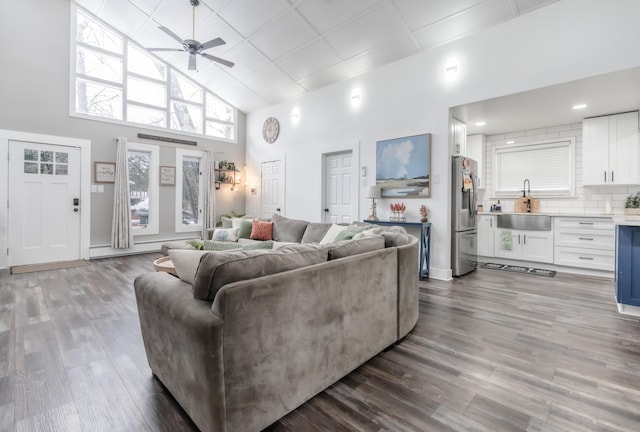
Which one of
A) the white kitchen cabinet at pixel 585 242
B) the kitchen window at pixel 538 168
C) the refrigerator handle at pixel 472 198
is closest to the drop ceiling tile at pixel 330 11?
the refrigerator handle at pixel 472 198

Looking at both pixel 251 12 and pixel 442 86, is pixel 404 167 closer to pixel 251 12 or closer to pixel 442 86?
pixel 442 86

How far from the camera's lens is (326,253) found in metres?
1.88

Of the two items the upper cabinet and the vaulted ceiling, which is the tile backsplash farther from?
the vaulted ceiling

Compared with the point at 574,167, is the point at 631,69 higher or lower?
higher

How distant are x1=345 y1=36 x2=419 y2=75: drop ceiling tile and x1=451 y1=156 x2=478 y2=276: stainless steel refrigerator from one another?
1742 millimetres

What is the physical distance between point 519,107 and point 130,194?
685 cm

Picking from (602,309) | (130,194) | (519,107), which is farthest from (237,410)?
(130,194)

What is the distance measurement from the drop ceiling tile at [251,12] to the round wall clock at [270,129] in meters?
2.16

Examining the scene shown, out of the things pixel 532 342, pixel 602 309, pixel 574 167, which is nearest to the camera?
pixel 532 342

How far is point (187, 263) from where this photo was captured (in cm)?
164

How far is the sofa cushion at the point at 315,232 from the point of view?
4.13 m

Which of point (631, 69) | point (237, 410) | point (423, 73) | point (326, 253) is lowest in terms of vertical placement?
point (237, 410)

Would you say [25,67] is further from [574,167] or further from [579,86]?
[574,167]

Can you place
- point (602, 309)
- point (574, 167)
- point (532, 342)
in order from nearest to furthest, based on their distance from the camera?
point (532, 342), point (602, 309), point (574, 167)
